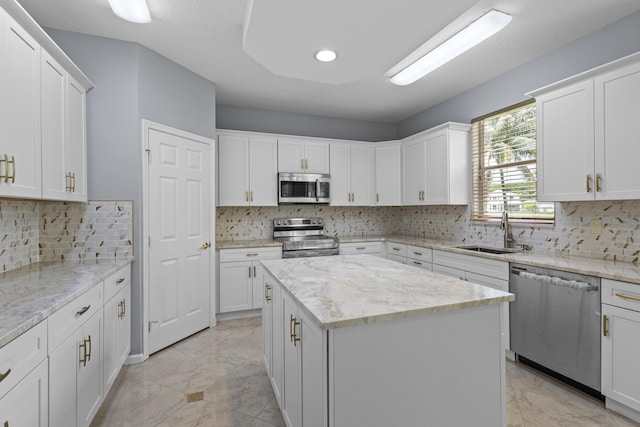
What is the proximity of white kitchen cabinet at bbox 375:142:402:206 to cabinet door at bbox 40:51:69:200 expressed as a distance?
147 inches

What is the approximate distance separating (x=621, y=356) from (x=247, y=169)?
3.87m

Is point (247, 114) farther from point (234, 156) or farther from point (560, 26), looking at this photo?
point (560, 26)

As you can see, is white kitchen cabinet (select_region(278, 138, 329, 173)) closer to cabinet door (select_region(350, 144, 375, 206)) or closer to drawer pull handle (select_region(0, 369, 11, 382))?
cabinet door (select_region(350, 144, 375, 206))

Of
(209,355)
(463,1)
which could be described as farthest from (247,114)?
(463,1)

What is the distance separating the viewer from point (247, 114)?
4.48 m

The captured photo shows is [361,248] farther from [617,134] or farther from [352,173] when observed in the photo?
[617,134]

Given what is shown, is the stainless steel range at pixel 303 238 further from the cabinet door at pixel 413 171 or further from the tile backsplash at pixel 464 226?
the cabinet door at pixel 413 171

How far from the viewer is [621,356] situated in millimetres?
1946

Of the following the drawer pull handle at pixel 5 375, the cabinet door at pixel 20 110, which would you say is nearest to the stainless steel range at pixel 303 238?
the cabinet door at pixel 20 110

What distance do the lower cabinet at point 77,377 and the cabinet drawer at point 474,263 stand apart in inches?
121

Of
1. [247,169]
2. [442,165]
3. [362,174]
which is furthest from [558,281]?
[247,169]

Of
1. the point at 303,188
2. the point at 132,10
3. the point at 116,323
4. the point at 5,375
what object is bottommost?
the point at 116,323

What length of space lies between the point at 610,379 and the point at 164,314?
3494 mm

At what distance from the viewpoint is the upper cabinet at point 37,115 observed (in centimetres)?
159
